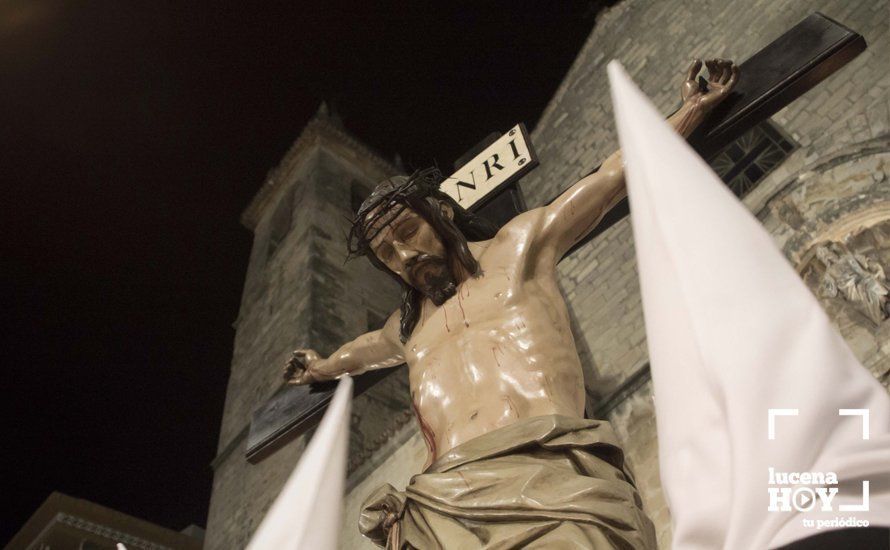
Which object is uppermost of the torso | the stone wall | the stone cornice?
the stone cornice

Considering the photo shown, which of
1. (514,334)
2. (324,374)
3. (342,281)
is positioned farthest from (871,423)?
(342,281)

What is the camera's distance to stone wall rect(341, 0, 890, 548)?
5.55 metres

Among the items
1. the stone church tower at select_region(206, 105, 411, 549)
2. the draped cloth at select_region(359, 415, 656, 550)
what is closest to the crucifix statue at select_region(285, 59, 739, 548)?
the draped cloth at select_region(359, 415, 656, 550)

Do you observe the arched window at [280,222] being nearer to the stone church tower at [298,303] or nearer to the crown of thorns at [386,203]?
the stone church tower at [298,303]

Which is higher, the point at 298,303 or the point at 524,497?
the point at 298,303

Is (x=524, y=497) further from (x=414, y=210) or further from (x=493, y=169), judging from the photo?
(x=493, y=169)

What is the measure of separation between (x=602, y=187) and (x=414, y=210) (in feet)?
1.74

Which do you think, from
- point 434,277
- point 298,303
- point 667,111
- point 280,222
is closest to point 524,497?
point 434,277

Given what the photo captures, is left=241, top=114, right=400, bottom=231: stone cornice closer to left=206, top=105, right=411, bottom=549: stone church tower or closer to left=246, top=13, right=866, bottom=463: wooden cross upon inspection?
left=206, top=105, right=411, bottom=549: stone church tower

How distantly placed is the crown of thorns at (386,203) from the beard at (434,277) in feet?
0.49

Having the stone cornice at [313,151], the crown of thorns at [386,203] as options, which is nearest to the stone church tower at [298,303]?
the stone cornice at [313,151]

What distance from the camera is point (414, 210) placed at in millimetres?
2098

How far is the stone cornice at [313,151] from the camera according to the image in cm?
1656

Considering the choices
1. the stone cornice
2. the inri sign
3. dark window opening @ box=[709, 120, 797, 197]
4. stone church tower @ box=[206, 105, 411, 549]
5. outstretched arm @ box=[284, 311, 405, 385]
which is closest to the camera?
outstretched arm @ box=[284, 311, 405, 385]
